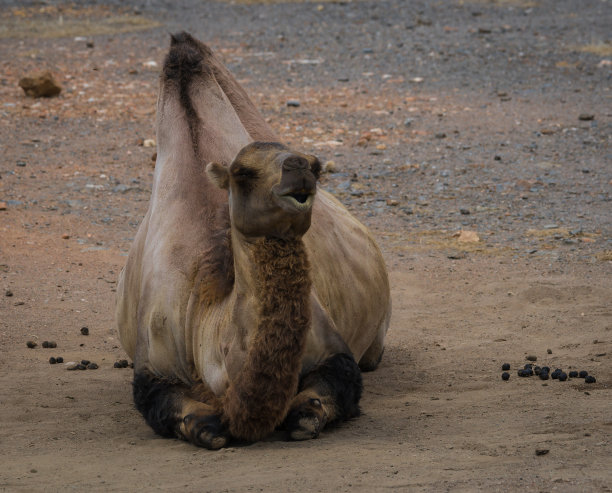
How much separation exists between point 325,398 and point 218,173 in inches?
53.6

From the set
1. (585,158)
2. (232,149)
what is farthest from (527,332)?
(585,158)

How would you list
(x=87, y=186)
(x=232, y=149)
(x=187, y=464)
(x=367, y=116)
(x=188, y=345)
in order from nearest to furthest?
(x=187, y=464), (x=188, y=345), (x=232, y=149), (x=87, y=186), (x=367, y=116)

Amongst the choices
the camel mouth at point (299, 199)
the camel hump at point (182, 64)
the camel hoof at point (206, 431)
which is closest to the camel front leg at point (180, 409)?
the camel hoof at point (206, 431)

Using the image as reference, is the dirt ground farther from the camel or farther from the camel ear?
the camel ear

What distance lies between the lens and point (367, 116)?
16.0 m

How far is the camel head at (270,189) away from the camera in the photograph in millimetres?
4945

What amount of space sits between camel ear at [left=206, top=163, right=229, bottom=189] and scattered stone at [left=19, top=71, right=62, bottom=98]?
1246cm

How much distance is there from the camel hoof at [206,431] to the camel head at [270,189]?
1.02m

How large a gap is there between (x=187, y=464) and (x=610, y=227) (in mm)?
7028

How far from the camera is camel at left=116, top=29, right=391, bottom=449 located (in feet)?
16.8

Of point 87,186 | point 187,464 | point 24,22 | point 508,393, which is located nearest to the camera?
point 187,464

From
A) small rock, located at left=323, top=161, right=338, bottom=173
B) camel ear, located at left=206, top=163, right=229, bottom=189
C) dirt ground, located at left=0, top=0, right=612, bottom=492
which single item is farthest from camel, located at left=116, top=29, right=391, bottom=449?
small rock, located at left=323, top=161, right=338, bottom=173

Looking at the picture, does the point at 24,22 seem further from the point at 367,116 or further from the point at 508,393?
the point at 508,393

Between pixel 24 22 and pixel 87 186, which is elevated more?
pixel 24 22
